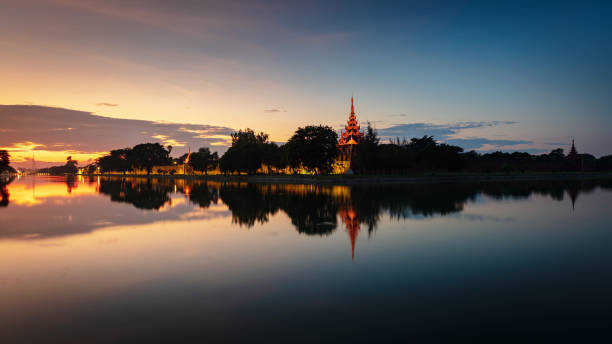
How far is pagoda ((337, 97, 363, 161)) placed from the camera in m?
71.2

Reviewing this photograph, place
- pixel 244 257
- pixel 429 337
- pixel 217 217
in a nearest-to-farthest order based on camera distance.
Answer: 1. pixel 429 337
2. pixel 244 257
3. pixel 217 217

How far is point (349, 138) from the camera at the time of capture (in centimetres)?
7319

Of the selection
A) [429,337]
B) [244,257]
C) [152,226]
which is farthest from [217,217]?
[429,337]

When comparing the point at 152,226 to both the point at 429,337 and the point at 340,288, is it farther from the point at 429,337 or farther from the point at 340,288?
the point at 429,337

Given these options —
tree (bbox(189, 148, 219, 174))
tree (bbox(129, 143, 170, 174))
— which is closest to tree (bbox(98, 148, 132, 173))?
tree (bbox(129, 143, 170, 174))

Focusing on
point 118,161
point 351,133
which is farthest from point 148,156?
point 351,133

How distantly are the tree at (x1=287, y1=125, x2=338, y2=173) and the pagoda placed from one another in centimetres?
170

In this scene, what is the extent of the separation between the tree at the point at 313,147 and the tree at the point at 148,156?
4693 inches

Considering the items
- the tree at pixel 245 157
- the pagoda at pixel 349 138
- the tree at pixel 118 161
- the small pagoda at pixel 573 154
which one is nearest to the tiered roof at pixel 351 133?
the pagoda at pixel 349 138

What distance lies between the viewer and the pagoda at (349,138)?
71188mm

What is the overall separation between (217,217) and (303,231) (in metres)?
6.39

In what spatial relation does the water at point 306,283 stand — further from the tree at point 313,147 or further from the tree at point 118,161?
the tree at point 118,161

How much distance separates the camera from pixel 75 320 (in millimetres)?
5992

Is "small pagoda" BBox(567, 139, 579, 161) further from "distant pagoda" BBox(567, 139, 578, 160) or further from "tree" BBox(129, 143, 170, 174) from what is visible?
"tree" BBox(129, 143, 170, 174)
